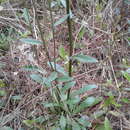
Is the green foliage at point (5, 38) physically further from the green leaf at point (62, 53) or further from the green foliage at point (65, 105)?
the green foliage at point (65, 105)

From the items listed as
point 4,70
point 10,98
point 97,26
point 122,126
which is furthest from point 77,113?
point 97,26

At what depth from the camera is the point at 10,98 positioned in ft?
4.93

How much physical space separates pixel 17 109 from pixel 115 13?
1.12m

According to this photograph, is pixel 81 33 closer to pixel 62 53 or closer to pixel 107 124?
pixel 62 53

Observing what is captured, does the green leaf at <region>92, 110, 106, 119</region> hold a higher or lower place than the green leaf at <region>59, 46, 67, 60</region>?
lower

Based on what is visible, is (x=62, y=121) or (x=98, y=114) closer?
(x=62, y=121)

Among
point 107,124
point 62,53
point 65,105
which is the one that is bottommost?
point 107,124

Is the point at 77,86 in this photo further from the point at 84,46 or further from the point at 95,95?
the point at 84,46

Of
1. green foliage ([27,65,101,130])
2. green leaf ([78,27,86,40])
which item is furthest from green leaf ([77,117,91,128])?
green leaf ([78,27,86,40])

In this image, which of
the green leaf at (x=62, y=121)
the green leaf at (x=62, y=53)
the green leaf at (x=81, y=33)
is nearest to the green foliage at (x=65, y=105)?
the green leaf at (x=62, y=121)

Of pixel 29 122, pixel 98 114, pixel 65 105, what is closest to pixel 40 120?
pixel 29 122

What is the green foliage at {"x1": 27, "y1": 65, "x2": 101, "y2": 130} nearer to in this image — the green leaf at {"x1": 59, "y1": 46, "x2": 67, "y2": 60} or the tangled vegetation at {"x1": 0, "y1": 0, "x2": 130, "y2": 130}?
the tangled vegetation at {"x1": 0, "y1": 0, "x2": 130, "y2": 130}

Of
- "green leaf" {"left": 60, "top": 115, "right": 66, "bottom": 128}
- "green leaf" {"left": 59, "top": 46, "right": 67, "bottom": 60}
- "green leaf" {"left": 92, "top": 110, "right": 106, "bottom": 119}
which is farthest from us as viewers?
"green leaf" {"left": 59, "top": 46, "right": 67, "bottom": 60}

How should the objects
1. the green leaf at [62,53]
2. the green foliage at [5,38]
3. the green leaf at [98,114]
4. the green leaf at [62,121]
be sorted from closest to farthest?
the green leaf at [62,121] → the green leaf at [98,114] → the green leaf at [62,53] → the green foliage at [5,38]
